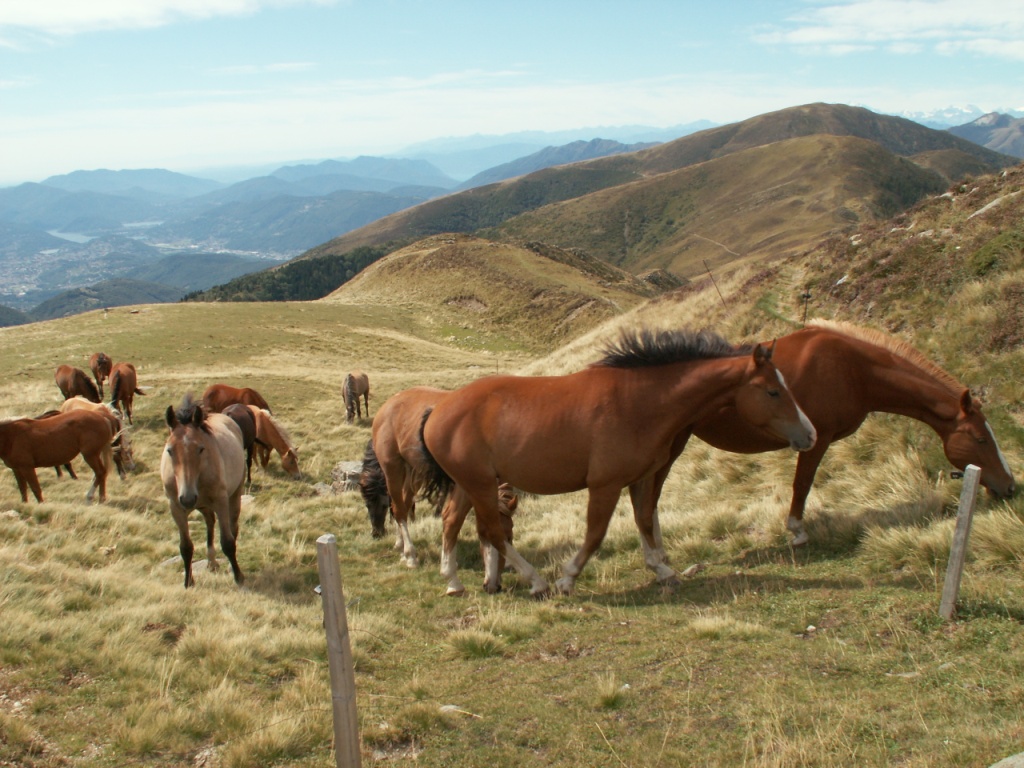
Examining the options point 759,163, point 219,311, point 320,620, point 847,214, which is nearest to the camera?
point 320,620

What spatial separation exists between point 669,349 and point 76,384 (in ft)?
71.0

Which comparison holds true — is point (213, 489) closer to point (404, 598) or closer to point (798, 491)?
point (404, 598)

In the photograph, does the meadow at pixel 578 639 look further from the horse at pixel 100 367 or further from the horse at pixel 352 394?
the horse at pixel 100 367

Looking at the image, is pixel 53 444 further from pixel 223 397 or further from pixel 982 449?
pixel 982 449

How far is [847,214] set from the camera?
13688 centimetres

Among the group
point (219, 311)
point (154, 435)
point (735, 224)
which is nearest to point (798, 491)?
point (154, 435)

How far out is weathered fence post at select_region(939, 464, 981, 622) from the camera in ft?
16.9

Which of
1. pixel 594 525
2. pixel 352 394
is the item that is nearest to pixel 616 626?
pixel 594 525

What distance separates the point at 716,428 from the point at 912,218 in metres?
13.4

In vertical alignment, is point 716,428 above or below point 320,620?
above

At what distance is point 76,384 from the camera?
2228 centimetres

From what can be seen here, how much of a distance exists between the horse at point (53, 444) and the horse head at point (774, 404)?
12492 mm

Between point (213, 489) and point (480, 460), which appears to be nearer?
point (480, 460)

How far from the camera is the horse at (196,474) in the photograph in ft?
26.9
